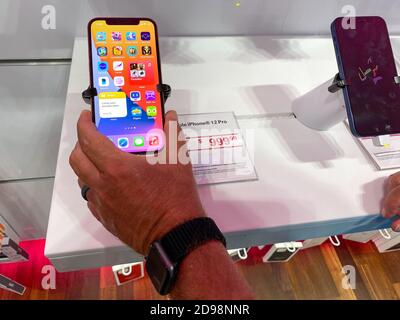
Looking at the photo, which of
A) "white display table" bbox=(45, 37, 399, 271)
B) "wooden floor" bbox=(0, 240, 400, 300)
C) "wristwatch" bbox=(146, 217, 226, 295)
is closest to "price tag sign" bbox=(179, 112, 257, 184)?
"white display table" bbox=(45, 37, 399, 271)

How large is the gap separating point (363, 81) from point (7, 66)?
575 mm

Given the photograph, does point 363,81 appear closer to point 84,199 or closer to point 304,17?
point 304,17

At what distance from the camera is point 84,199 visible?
42 centimetres

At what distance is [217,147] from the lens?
1.58 ft

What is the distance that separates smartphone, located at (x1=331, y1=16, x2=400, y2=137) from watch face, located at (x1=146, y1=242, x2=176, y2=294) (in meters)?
0.31

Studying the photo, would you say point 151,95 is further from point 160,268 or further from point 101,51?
point 160,268

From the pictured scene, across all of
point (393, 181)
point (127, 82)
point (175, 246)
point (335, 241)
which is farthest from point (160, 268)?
point (335, 241)

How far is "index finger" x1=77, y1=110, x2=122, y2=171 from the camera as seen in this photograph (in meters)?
0.35

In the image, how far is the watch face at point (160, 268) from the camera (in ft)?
1.08

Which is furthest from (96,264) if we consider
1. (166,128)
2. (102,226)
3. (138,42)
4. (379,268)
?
(379,268)

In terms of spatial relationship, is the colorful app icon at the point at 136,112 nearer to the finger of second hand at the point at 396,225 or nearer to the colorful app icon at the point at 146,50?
the colorful app icon at the point at 146,50

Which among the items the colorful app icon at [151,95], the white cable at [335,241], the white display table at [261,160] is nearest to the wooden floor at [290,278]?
the white cable at [335,241]

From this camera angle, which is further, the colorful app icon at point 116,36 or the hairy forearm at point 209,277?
the colorful app icon at point 116,36

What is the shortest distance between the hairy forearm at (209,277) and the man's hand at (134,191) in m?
0.04
